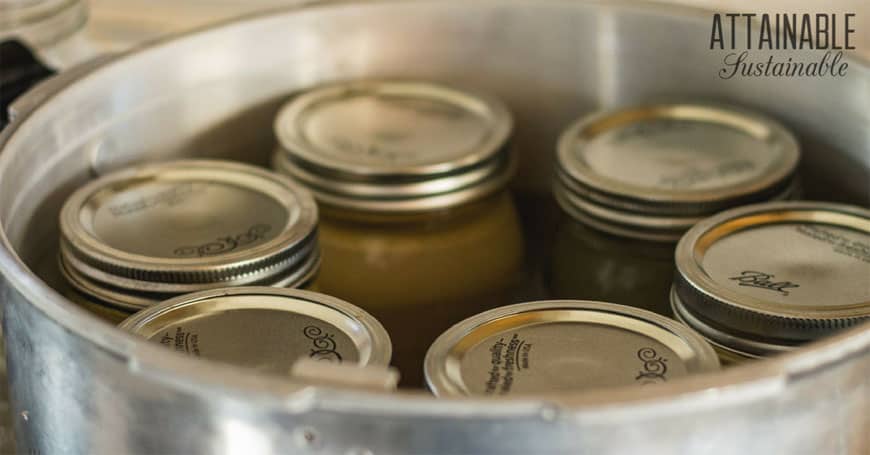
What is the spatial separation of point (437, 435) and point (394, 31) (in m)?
0.52

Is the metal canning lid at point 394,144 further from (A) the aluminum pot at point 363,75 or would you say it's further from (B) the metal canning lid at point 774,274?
(B) the metal canning lid at point 774,274

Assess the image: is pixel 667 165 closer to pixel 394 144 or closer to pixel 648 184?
pixel 648 184

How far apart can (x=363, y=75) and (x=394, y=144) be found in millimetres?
92

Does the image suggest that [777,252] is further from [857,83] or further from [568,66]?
[568,66]

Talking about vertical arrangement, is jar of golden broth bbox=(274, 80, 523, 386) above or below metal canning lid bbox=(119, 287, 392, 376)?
below

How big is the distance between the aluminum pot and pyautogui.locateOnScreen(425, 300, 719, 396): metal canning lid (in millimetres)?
99

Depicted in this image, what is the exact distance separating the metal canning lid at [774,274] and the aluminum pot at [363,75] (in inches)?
3.1

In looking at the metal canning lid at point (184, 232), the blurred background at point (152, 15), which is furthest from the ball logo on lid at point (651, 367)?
the blurred background at point (152, 15)

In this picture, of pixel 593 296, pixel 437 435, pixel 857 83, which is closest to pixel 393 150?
pixel 593 296

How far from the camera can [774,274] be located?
0.68 meters

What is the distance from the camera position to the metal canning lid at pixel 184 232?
0.68 metres

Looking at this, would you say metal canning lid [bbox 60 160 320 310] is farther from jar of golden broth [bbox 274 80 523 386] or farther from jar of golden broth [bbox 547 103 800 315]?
jar of golden broth [bbox 547 103 800 315]

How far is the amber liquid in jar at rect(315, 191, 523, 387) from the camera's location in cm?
75

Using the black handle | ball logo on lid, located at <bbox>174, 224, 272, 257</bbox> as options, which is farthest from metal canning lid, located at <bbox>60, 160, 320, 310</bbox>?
the black handle
